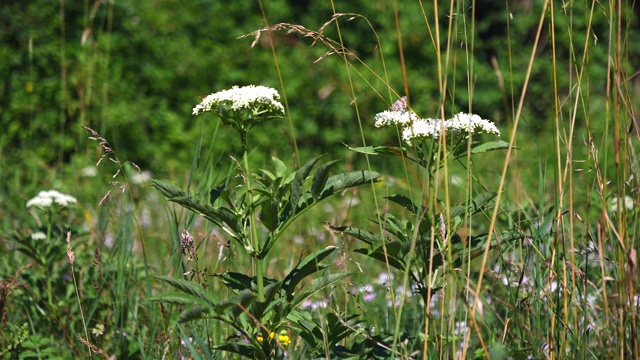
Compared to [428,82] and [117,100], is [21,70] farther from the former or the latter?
[428,82]

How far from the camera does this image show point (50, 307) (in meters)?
2.59

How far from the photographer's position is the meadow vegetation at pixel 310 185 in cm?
175

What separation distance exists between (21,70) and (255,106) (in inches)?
162

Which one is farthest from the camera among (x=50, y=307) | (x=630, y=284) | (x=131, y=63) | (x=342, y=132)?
(x=342, y=132)

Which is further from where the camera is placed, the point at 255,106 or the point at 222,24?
the point at 222,24

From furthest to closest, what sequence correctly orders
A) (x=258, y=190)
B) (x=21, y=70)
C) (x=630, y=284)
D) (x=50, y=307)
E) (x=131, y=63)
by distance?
1. (x=131, y=63)
2. (x=21, y=70)
3. (x=50, y=307)
4. (x=258, y=190)
5. (x=630, y=284)

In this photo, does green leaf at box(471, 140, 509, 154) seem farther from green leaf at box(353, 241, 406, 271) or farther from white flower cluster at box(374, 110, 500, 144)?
green leaf at box(353, 241, 406, 271)

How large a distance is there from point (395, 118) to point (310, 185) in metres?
0.54

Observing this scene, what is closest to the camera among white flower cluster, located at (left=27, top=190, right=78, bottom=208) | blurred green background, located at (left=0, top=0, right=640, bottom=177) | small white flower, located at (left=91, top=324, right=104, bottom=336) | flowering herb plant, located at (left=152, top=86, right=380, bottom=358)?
flowering herb plant, located at (left=152, top=86, right=380, bottom=358)

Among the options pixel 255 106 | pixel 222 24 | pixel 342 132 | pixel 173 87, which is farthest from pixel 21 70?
pixel 255 106

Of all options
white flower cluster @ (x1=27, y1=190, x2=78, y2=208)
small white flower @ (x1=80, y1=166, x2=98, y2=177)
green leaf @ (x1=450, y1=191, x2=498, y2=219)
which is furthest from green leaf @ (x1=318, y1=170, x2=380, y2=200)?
small white flower @ (x1=80, y1=166, x2=98, y2=177)

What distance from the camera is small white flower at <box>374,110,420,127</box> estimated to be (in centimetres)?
180

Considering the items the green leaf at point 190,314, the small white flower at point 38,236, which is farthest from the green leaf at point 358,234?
the small white flower at point 38,236

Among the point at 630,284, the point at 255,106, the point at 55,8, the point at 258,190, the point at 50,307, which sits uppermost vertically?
the point at 55,8
